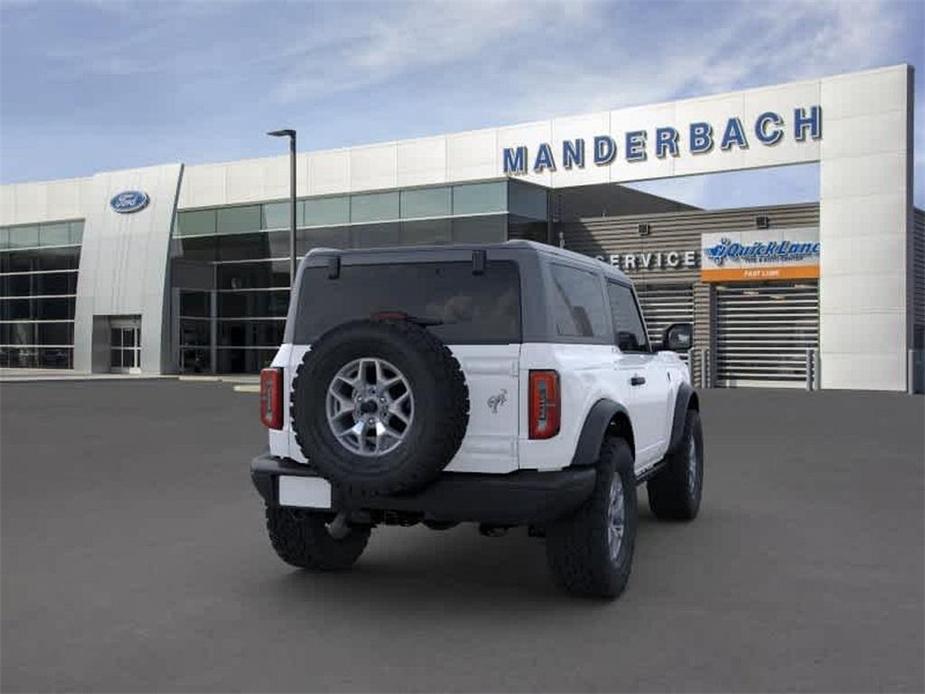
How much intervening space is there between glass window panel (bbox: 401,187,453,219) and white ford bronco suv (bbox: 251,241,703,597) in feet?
86.4

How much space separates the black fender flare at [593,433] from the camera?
507 centimetres

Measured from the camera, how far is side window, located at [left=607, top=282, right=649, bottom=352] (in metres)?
6.45

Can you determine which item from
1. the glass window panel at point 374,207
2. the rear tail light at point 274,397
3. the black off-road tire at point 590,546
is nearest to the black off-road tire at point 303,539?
the rear tail light at point 274,397

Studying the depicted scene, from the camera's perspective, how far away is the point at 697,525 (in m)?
7.59

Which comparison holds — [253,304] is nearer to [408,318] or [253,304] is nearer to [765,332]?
[765,332]

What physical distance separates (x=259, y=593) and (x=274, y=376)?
4.05ft

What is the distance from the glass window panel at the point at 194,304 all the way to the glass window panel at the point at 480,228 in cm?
1235

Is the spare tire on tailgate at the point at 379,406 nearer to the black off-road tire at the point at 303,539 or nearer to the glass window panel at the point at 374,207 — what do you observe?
the black off-road tire at the point at 303,539

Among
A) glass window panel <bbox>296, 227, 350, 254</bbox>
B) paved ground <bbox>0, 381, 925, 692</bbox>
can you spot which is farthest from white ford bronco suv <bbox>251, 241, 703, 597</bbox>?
glass window panel <bbox>296, 227, 350, 254</bbox>

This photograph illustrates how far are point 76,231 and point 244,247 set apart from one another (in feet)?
28.3

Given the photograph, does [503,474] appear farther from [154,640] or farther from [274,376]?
[154,640]

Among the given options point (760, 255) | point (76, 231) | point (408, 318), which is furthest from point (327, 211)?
point (408, 318)

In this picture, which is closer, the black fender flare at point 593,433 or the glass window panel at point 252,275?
the black fender flare at point 593,433

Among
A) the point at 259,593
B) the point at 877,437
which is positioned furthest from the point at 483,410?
the point at 877,437
